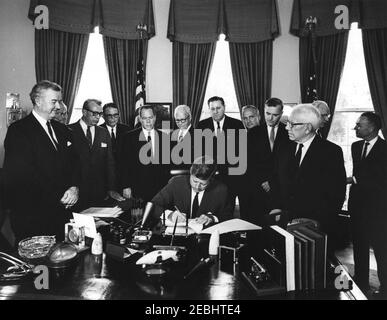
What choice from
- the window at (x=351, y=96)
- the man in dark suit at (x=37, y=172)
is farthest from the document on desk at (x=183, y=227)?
the window at (x=351, y=96)

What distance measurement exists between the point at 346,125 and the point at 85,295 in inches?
188

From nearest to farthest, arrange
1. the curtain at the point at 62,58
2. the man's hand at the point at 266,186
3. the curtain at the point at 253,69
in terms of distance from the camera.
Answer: the man's hand at the point at 266,186 < the curtain at the point at 62,58 < the curtain at the point at 253,69

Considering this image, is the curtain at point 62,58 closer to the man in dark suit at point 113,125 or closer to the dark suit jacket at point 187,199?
the man in dark suit at point 113,125

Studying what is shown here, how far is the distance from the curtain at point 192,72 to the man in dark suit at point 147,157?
1677 mm

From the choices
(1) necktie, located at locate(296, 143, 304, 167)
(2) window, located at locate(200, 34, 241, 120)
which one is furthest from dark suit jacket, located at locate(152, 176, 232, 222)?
(2) window, located at locate(200, 34, 241, 120)

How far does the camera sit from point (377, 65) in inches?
197

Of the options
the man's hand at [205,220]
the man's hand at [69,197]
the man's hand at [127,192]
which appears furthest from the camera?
the man's hand at [127,192]

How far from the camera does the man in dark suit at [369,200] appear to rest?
310 centimetres

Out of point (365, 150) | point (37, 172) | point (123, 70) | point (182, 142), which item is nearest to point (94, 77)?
point (123, 70)

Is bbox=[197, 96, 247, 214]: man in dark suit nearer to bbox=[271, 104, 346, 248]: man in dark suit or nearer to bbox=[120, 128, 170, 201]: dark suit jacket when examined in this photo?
bbox=[120, 128, 170, 201]: dark suit jacket

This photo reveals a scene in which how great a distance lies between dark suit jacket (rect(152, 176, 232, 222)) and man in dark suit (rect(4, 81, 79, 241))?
73cm

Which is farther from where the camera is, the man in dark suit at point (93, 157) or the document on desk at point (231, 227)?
the man in dark suit at point (93, 157)

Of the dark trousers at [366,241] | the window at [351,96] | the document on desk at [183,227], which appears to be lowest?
the dark trousers at [366,241]
